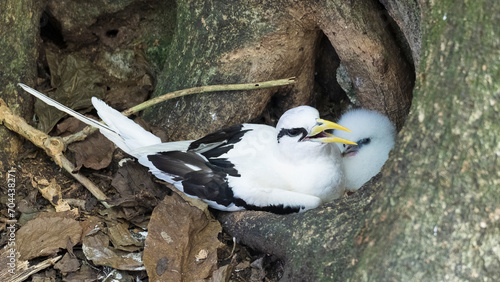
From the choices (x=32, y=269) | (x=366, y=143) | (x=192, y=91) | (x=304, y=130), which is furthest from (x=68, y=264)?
(x=366, y=143)

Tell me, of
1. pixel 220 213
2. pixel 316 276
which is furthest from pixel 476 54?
pixel 220 213

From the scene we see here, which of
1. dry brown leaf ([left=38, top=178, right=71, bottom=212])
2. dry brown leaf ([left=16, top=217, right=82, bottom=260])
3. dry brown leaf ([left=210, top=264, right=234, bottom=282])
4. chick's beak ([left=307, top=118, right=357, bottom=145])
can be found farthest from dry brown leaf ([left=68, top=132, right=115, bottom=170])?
chick's beak ([left=307, top=118, right=357, bottom=145])

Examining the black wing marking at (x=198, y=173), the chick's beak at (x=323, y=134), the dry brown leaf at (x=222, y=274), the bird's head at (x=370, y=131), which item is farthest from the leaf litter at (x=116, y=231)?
the bird's head at (x=370, y=131)

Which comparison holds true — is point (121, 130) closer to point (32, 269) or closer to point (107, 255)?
point (107, 255)

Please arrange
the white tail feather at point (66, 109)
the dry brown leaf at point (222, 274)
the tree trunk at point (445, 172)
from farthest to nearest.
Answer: the white tail feather at point (66, 109)
the dry brown leaf at point (222, 274)
the tree trunk at point (445, 172)

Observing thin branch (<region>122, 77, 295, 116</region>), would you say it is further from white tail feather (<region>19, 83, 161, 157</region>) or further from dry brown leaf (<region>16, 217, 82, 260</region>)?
dry brown leaf (<region>16, 217, 82, 260</region>)

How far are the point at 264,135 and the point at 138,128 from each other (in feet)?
3.28

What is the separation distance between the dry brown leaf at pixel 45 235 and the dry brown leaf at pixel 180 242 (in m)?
Answer: 0.59

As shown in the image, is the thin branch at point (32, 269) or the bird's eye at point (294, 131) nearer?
the thin branch at point (32, 269)

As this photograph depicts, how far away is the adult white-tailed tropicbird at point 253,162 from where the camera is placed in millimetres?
4109

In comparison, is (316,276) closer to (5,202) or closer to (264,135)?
(264,135)

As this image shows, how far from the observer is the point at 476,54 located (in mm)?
2521

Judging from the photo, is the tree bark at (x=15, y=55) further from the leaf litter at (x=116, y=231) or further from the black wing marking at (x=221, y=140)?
the black wing marking at (x=221, y=140)

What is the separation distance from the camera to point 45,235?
13.5 feet
